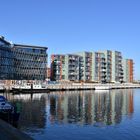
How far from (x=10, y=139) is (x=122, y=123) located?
3338 cm

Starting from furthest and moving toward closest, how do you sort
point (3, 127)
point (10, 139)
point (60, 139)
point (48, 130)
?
point (48, 130) → point (60, 139) → point (3, 127) → point (10, 139)

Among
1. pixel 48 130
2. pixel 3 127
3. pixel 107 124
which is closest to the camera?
pixel 3 127

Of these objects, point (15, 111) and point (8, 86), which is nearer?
point (15, 111)

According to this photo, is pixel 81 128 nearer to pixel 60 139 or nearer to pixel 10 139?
pixel 60 139

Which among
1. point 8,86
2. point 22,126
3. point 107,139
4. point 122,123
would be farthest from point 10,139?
point 8,86

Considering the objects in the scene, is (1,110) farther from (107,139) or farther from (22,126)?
(107,139)

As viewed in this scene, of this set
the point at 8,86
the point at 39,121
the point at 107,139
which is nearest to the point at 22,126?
the point at 39,121

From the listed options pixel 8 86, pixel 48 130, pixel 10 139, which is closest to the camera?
pixel 10 139

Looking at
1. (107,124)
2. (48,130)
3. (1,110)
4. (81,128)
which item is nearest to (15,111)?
(1,110)

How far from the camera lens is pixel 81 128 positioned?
57531 millimetres

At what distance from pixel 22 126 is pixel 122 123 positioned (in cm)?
1851

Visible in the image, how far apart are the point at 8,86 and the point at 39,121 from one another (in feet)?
429

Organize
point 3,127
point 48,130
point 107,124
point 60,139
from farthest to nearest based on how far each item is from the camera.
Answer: point 107,124, point 48,130, point 60,139, point 3,127

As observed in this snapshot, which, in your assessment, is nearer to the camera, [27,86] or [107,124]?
[107,124]
